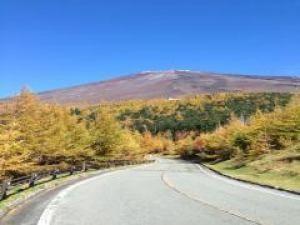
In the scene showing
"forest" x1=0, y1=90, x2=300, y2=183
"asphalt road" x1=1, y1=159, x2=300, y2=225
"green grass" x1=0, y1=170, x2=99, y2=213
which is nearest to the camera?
"asphalt road" x1=1, y1=159, x2=300, y2=225

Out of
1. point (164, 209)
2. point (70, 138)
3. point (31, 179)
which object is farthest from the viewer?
point (70, 138)

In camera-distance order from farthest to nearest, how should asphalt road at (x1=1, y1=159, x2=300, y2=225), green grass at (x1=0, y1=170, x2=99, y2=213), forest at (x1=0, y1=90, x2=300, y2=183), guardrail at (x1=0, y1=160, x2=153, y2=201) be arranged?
forest at (x1=0, y1=90, x2=300, y2=183) → guardrail at (x1=0, y1=160, x2=153, y2=201) → green grass at (x1=0, y1=170, x2=99, y2=213) → asphalt road at (x1=1, y1=159, x2=300, y2=225)

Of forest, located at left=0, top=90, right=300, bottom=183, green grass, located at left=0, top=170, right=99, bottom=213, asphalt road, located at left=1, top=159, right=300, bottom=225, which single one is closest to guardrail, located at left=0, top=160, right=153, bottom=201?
green grass, located at left=0, top=170, right=99, bottom=213

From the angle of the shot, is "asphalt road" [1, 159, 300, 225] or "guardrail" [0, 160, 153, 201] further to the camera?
"guardrail" [0, 160, 153, 201]

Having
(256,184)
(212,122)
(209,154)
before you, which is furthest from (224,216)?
(212,122)

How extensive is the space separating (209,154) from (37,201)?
85885 millimetres

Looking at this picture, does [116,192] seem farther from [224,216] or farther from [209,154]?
[209,154]

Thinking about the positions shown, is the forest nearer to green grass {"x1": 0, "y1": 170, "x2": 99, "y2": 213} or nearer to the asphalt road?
green grass {"x1": 0, "y1": 170, "x2": 99, "y2": 213}

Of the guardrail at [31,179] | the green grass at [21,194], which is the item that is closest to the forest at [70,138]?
the guardrail at [31,179]

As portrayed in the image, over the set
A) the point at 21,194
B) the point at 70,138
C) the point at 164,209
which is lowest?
the point at 21,194

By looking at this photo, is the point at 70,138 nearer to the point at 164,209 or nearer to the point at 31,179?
the point at 31,179

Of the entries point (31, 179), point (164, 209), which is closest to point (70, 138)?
point (31, 179)

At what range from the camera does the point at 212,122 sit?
7800 inches

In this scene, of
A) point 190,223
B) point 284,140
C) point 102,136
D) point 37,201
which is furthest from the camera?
point 102,136
